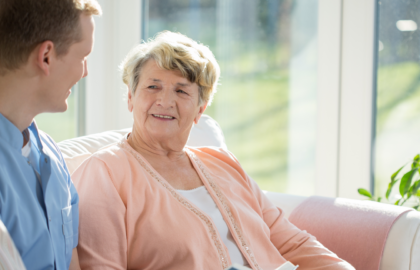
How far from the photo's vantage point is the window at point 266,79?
8.21 ft

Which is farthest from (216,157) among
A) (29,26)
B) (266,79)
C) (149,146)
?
(266,79)

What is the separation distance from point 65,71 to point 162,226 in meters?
0.55

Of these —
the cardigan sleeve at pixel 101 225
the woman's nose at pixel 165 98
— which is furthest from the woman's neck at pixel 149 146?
the cardigan sleeve at pixel 101 225

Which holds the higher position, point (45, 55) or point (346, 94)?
point (45, 55)

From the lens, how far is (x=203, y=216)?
4.31ft

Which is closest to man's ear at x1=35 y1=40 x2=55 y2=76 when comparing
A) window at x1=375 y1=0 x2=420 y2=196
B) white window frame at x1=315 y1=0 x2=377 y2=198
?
white window frame at x1=315 y1=0 x2=377 y2=198

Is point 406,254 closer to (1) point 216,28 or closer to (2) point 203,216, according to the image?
(2) point 203,216

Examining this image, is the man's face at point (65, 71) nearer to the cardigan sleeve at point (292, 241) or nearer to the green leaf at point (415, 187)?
the cardigan sleeve at point (292, 241)

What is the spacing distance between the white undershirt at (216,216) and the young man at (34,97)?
501mm

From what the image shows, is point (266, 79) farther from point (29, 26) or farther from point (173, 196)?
point (29, 26)

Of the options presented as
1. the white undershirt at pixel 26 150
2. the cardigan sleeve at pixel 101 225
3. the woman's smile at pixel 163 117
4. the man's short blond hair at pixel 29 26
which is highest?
the man's short blond hair at pixel 29 26

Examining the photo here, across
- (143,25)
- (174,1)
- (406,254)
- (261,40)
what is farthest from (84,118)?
(406,254)

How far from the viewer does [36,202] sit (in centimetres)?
89

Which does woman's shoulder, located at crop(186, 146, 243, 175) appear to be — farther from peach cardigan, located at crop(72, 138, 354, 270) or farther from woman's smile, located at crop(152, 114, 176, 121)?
woman's smile, located at crop(152, 114, 176, 121)
